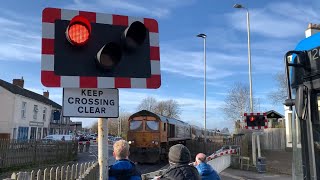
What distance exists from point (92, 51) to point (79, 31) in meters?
0.27

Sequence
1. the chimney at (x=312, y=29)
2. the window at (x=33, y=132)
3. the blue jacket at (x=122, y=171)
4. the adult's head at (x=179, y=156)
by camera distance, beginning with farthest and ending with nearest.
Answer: the window at (x=33, y=132) < the chimney at (x=312, y=29) < the blue jacket at (x=122, y=171) < the adult's head at (x=179, y=156)

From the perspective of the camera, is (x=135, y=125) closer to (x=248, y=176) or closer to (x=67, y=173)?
(x=248, y=176)

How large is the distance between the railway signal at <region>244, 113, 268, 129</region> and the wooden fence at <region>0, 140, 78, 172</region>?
40.4 ft

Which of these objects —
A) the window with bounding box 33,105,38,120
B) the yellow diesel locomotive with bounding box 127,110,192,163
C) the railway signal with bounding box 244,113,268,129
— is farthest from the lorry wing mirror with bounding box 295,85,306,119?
the window with bounding box 33,105,38,120

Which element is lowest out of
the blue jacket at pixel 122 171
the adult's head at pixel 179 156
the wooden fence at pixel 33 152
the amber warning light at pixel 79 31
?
the wooden fence at pixel 33 152

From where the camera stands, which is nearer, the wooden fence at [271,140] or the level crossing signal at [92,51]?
the level crossing signal at [92,51]

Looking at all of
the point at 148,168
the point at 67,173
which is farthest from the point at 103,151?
the point at 148,168

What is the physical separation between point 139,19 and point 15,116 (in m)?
41.7

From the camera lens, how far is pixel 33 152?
23.9 meters

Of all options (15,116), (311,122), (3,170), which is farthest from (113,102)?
(15,116)

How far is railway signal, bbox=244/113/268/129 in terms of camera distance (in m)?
21.9

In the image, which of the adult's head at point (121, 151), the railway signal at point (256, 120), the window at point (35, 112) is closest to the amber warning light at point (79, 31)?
the adult's head at point (121, 151)

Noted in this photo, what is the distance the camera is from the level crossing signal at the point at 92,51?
446 cm

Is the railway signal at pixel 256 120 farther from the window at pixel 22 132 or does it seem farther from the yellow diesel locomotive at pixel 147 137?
the window at pixel 22 132
